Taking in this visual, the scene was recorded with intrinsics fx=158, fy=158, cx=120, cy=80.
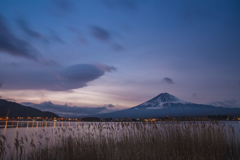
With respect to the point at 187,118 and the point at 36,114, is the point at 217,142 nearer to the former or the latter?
the point at 187,118

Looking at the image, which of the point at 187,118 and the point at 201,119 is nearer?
the point at 201,119

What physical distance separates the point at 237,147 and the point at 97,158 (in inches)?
287

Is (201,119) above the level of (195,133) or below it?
above

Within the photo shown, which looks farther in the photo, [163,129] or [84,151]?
[163,129]

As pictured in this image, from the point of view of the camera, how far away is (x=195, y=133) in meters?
8.20

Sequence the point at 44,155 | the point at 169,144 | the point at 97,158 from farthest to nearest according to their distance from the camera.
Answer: the point at 169,144 → the point at 44,155 → the point at 97,158

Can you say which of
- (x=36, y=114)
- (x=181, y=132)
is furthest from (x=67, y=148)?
(x=36, y=114)

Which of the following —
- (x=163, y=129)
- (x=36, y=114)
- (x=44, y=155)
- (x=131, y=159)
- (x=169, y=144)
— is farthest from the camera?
(x=36, y=114)

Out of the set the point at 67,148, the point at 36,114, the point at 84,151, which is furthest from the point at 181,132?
the point at 36,114

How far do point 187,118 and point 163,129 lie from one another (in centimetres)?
170

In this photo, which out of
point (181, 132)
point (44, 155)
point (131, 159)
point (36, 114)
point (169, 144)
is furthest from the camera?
point (36, 114)

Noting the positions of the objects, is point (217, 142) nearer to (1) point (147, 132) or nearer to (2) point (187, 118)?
(2) point (187, 118)

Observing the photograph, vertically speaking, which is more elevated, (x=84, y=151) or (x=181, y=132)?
(x=181, y=132)

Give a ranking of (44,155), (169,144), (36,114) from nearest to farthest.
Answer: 1. (44,155)
2. (169,144)
3. (36,114)
